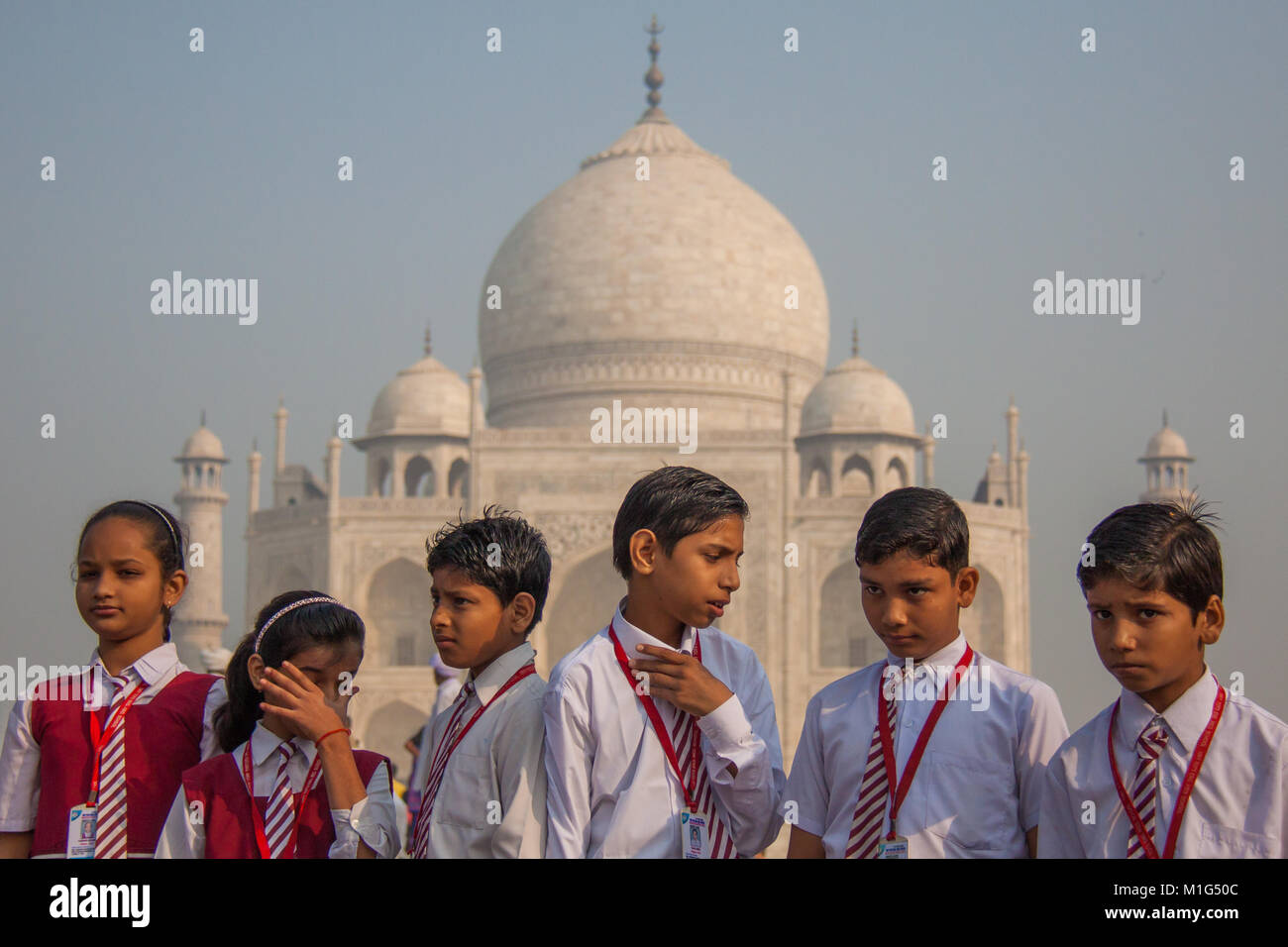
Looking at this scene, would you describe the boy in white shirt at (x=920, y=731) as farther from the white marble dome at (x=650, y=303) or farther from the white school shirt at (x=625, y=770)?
the white marble dome at (x=650, y=303)

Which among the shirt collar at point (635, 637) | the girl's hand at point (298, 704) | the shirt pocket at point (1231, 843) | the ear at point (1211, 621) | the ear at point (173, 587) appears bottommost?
the shirt pocket at point (1231, 843)

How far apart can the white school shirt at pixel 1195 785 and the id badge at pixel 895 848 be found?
0.20 meters

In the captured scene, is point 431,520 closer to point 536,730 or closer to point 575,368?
point 575,368

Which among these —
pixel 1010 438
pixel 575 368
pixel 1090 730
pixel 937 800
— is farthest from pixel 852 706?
pixel 575 368

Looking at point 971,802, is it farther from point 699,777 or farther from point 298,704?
point 298,704

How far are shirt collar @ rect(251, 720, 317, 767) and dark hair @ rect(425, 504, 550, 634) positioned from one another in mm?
372

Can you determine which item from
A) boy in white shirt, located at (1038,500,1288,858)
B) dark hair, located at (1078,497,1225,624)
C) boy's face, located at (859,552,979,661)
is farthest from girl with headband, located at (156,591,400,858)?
dark hair, located at (1078,497,1225,624)

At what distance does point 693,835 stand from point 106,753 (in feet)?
3.50

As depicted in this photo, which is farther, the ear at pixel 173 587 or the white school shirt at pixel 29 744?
the ear at pixel 173 587

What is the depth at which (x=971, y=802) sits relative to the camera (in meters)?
2.44

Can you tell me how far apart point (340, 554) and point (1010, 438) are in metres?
9.56

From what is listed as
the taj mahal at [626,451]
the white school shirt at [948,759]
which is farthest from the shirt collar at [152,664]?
the taj mahal at [626,451]

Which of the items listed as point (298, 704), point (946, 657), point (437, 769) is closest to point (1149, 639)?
point (946, 657)

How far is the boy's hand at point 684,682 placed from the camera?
240 cm
